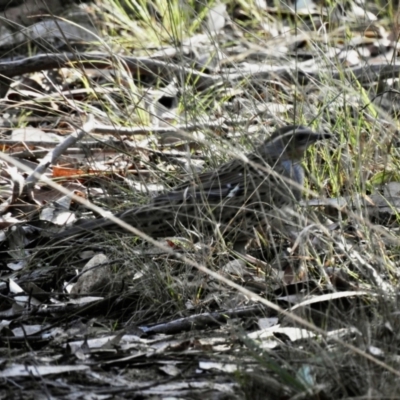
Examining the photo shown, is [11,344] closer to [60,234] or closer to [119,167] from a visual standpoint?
[60,234]

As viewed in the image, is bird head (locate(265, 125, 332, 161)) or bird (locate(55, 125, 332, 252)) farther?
bird head (locate(265, 125, 332, 161))

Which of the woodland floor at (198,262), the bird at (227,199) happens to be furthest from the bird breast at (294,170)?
the woodland floor at (198,262)

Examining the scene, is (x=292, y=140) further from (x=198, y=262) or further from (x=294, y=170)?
(x=198, y=262)

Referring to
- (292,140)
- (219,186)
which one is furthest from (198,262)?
(292,140)

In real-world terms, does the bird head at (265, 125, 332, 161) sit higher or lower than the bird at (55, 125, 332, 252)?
higher

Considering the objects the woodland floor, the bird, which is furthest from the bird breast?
the woodland floor

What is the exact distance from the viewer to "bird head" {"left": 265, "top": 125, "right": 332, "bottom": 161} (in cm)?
575

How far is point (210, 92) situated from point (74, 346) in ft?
11.0

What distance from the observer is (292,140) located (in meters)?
5.72

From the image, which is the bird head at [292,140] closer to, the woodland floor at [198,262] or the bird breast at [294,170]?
the bird breast at [294,170]

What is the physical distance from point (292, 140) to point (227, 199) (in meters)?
0.50

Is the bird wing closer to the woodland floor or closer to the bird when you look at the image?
the bird

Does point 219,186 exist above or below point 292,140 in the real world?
below

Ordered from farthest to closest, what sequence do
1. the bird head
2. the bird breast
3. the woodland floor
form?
the bird breast < the bird head < the woodland floor
